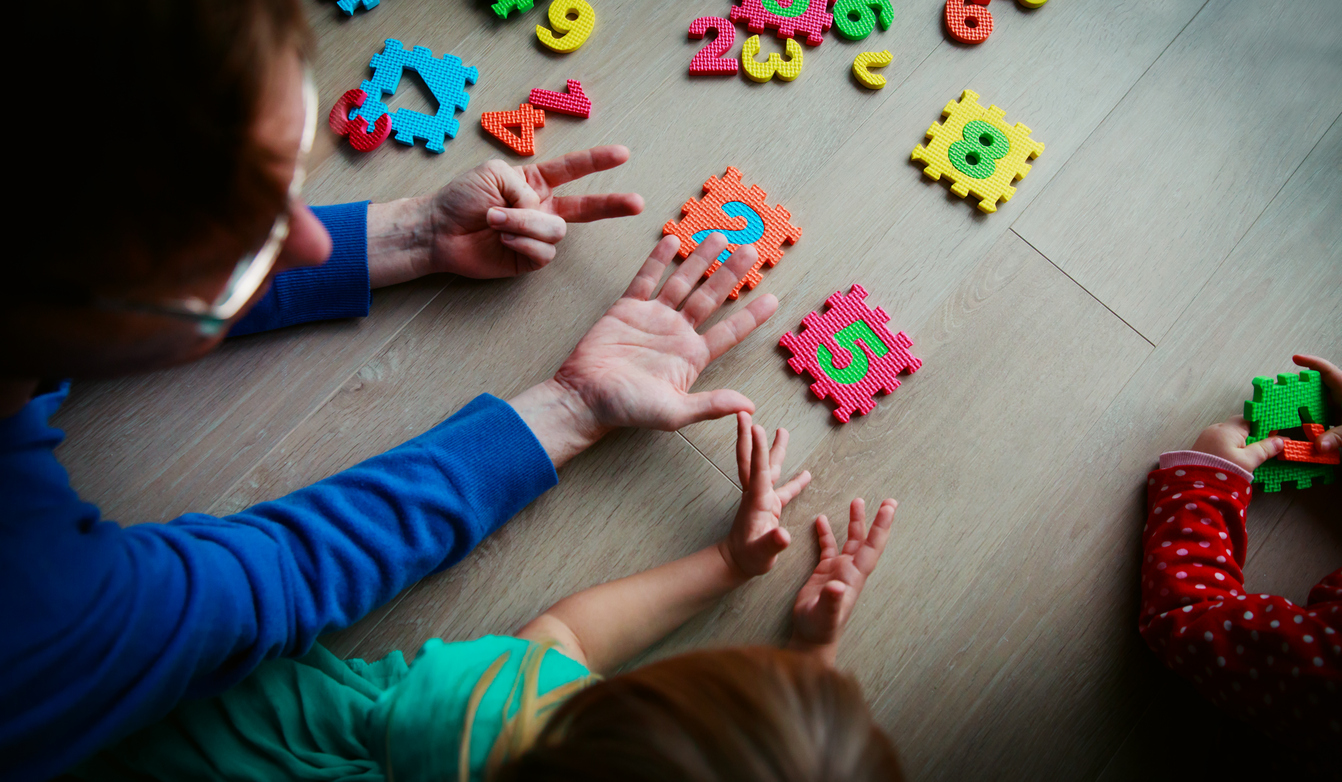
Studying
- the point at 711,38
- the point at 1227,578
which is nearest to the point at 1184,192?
the point at 1227,578

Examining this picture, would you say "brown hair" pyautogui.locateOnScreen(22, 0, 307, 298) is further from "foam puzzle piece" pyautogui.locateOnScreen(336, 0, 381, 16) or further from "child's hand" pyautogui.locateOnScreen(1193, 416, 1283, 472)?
"child's hand" pyautogui.locateOnScreen(1193, 416, 1283, 472)

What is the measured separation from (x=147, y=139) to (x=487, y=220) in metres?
0.60

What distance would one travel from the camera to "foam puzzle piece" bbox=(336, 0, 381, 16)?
1.09m

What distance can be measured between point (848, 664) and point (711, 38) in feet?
3.13

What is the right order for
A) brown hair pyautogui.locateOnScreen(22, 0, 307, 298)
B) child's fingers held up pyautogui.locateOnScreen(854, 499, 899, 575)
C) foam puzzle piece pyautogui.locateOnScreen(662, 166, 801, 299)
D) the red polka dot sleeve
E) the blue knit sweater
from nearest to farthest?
1. brown hair pyautogui.locateOnScreen(22, 0, 307, 298)
2. the blue knit sweater
3. the red polka dot sleeve
4. child's fingers held up pyautogui.locateOnScreen(854, 499, 899, 575)
5. foam puzzle piece pyautogui.locateOnScreen(662, 166, 801, 299)

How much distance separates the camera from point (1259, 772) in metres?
0.91

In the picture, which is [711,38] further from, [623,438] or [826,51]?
[623,438]

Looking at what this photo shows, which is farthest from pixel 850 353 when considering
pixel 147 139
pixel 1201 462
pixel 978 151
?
pixel 147 139

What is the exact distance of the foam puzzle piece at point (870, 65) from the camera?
3.60 feet

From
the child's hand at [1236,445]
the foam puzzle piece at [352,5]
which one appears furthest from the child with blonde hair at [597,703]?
the foam puzzle piece at [352,5]

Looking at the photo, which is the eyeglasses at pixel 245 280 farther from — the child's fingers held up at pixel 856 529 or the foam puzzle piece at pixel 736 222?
the child's fingers held up at pixel 856 529

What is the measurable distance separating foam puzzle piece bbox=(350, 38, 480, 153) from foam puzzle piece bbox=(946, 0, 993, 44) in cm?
75

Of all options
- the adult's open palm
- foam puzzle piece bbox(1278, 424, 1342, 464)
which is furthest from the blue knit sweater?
foam puzzle piece bbox(1278, 424, 1342, 464)

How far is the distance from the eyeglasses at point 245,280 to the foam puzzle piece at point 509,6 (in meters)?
0.73
